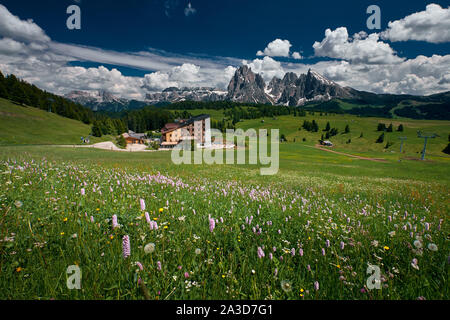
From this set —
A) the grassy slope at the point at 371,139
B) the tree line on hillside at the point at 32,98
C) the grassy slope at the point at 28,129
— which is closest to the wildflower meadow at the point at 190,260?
the grassy slope at the point at 28,129

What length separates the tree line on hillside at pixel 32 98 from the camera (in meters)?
105

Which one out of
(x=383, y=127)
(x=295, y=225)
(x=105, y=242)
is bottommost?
(x=295, y=225)

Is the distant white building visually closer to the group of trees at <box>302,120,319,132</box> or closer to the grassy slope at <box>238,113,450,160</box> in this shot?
the grassy slope at <box>238,113,450,160</box>

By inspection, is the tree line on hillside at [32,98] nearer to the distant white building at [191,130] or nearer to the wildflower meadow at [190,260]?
the distant white building at [191,130]

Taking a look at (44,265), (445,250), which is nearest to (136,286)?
(44,265)

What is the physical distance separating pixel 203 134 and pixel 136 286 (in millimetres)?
129586

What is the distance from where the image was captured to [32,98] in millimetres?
114750

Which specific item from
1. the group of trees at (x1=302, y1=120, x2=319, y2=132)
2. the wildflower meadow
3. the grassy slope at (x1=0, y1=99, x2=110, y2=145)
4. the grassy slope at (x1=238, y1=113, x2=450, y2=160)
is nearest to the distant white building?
the grassy slope at (x1=0, y1=99, x2=110, y2=145)

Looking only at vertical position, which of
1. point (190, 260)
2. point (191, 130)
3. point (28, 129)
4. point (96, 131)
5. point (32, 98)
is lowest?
point (190, 260)

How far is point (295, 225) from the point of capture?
5.00 meters

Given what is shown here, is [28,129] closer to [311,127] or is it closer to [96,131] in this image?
[96,131]

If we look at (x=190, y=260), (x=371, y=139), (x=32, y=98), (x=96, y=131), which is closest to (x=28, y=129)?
(x=96, y=131)

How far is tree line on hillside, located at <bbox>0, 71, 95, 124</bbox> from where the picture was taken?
104625mm
